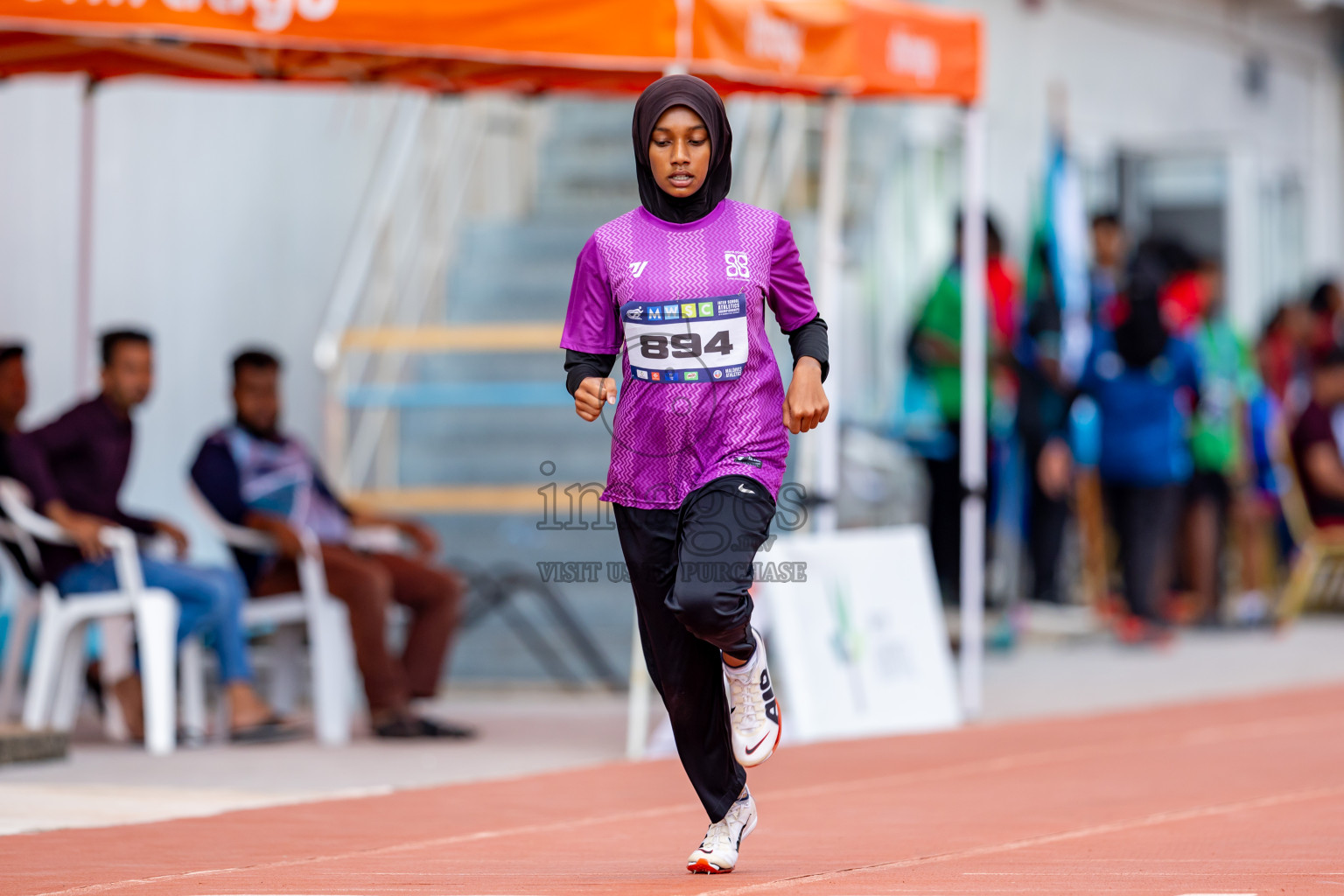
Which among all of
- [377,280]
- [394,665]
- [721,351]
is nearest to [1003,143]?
[377,280]

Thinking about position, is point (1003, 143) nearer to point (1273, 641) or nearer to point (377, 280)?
point (1273, 641)

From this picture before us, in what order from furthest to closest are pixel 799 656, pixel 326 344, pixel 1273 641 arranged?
pixel 1273 641 → pixel 326 344 → pixel 799 656

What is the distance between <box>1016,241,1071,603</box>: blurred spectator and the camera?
42.7ft

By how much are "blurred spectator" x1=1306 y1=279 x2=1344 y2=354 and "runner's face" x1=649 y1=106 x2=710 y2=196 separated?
37.6 ft

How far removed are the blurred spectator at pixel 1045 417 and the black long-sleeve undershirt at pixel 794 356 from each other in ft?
24.9

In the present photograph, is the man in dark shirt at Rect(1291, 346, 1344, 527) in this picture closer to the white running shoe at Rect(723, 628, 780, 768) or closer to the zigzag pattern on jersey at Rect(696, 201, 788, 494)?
the zigzag pattern on jersey at Rect(696, 201, 788, 494)

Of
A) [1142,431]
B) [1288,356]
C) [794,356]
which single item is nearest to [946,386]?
[1142,431]

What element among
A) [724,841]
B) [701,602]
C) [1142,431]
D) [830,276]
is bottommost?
[724,841]

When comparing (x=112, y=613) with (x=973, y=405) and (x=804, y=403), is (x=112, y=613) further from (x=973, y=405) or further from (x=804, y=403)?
(x=804, y=403)

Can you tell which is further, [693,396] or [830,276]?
[830,276]

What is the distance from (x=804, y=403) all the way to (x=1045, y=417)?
26.7 ft

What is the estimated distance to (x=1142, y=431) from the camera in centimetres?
1368

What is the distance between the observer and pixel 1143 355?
44.4ft

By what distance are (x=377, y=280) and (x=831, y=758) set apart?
518 centimetres
